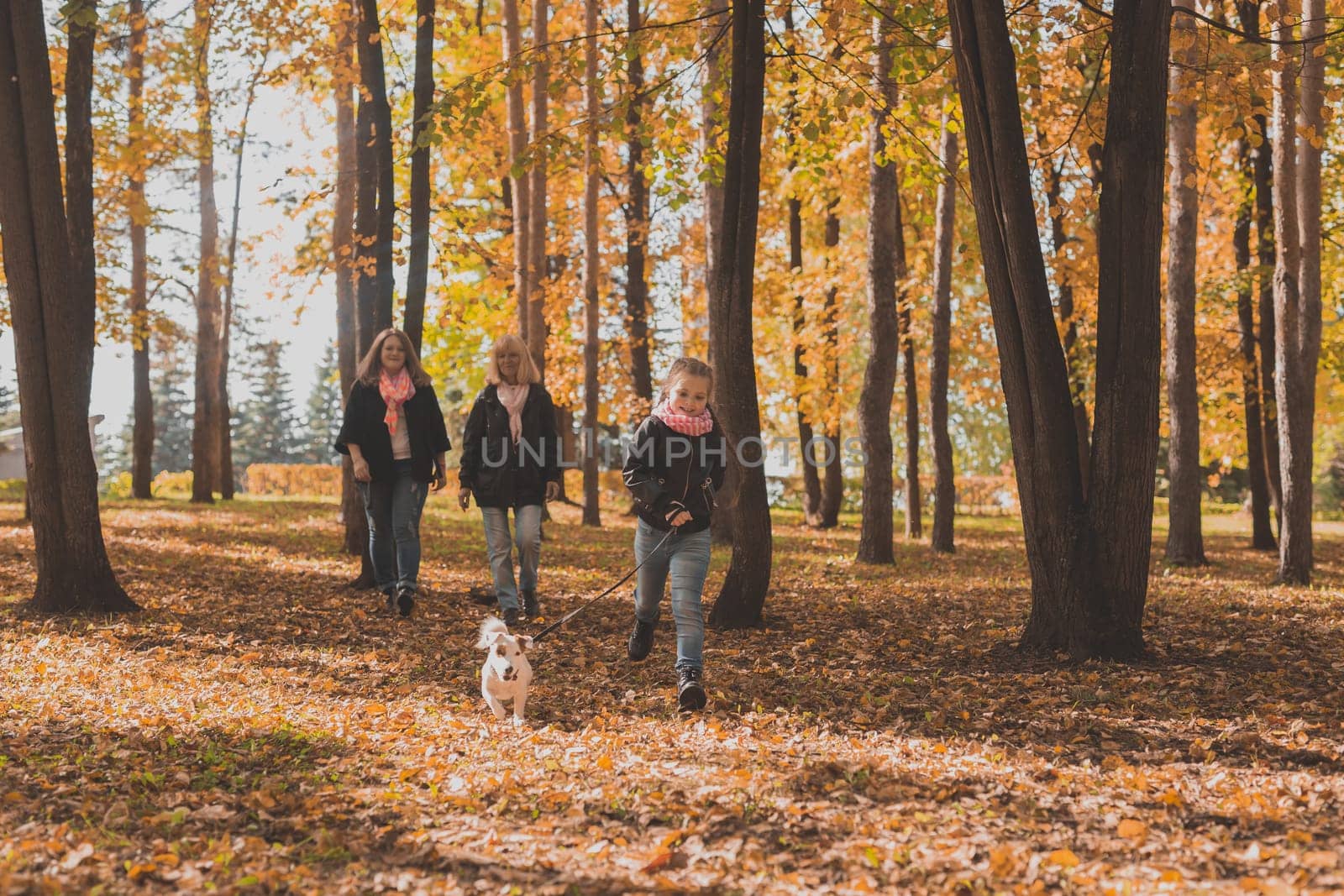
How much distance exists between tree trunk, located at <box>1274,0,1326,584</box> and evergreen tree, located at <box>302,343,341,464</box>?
59.2m

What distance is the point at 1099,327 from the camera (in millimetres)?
6254

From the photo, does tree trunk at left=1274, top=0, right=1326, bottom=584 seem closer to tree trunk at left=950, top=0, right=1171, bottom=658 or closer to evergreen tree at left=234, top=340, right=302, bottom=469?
tree trunk at left=950, top=0, right=1171, bottom=658

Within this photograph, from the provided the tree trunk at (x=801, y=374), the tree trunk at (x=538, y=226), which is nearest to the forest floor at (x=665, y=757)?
the tree trunk at (x=538, y=226)

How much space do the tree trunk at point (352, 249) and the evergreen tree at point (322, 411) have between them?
165ft

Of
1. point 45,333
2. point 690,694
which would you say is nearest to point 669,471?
point 690,694

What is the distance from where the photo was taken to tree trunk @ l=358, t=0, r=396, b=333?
9742 millimetres

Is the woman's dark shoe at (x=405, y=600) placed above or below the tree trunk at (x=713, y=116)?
below

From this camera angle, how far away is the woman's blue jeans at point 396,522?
27.1 ft

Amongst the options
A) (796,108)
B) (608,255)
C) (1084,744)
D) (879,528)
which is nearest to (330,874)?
(1084,744)

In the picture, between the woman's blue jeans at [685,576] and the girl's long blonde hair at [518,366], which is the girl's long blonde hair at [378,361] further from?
the woman's blue jeans at [685,576]

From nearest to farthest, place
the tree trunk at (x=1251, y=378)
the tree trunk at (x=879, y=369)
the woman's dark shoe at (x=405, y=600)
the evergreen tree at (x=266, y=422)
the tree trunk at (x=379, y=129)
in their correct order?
the woman's dark shoe at (x=405, y=600) < the tree trunk at (x=379, y=129) < the tree trunk at (x=879, y=369) < the tree trunk at (x=1251, y=378) < the evergreen tree at (x=266, y=422)

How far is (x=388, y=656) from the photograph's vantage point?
6973 mm

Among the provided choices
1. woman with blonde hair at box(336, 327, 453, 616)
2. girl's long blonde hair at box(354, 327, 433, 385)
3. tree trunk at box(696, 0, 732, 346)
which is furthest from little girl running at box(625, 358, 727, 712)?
girl's long blonde hair at box(354, 327, 433, 385)

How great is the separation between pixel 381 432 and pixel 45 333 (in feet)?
8.17
